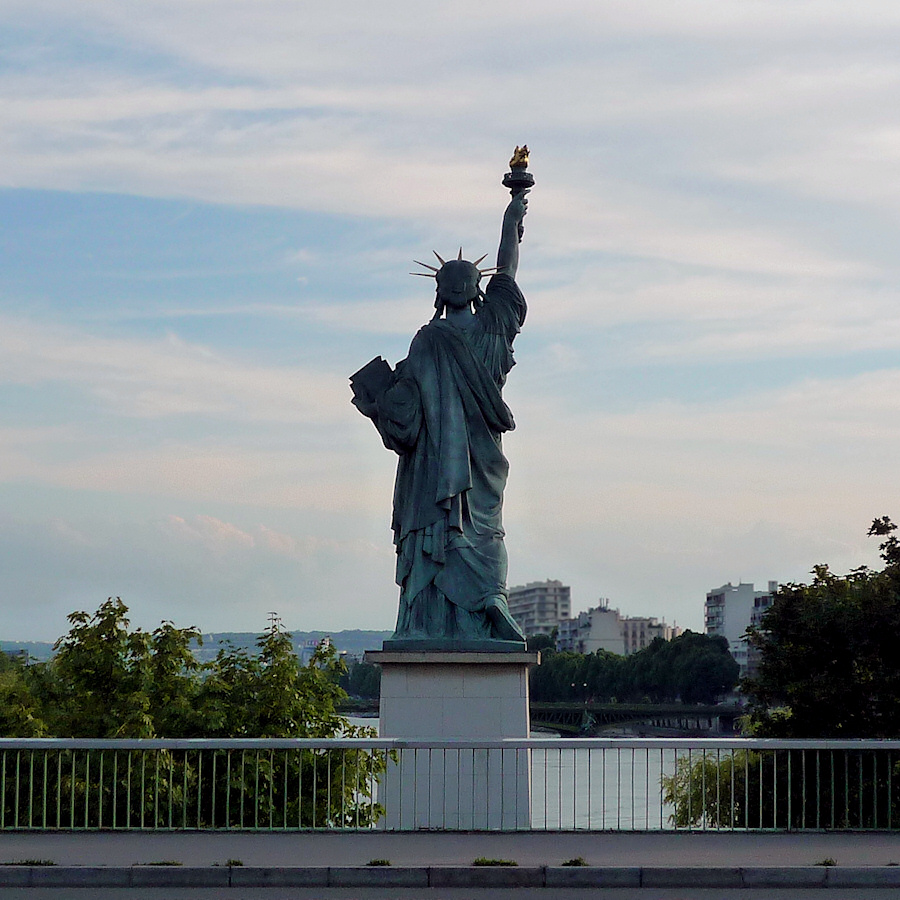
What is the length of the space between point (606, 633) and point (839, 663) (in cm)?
16378

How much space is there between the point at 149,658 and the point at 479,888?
950cm

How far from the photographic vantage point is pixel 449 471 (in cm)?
1669

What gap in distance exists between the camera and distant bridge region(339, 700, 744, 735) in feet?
254

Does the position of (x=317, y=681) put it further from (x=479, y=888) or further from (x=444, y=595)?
(x=479, y=888)

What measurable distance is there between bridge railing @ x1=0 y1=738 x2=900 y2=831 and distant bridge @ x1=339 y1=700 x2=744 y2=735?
187ft

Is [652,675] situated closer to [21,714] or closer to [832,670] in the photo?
[832,670]

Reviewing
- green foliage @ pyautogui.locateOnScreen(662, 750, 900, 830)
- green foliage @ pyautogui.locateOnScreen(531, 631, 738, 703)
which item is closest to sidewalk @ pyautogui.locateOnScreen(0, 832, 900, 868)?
green foliage @ pyautogui.locateOnScreen(662, 750, 900, 830)

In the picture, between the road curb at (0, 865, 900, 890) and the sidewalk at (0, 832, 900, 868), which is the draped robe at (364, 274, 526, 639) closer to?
the sidewalk at (0, 832, 900, 868)

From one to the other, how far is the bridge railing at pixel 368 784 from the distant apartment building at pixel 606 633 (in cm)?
16011

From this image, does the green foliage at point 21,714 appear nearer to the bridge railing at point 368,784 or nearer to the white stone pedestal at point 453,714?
the bridge railing at point 368,784

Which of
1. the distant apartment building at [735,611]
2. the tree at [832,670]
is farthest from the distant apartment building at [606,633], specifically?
the tree at [832,670]

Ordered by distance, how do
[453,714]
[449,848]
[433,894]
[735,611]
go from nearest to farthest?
[433,894], [449,848], [453,714], [735,611]

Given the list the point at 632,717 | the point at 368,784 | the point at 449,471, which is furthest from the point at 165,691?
the point at 632,717

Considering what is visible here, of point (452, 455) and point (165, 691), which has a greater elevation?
point (452, 455)
